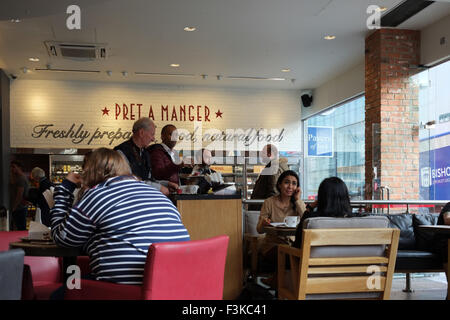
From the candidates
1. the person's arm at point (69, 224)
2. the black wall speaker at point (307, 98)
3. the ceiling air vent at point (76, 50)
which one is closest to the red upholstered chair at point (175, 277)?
the person's arm at point (69, 224)

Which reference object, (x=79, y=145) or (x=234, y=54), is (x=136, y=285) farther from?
(x=79, y=145)

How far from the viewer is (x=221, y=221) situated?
14.1ft

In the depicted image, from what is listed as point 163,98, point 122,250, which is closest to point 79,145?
point 163,98

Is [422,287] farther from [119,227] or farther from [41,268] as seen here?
[119,227]

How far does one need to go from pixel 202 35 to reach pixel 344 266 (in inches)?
213

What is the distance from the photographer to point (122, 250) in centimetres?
228

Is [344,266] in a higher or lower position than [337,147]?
lower

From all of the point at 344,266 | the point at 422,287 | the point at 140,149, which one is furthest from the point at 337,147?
the point at 344,266

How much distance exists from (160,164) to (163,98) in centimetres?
664

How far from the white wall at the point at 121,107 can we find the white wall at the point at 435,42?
4798 millimetres

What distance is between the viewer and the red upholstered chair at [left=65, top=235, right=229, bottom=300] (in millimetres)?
2045

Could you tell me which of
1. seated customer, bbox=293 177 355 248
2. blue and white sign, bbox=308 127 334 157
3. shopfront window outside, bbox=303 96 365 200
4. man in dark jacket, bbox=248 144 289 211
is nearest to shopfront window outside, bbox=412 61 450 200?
shopfront window outside, bbox=303 96 365 200

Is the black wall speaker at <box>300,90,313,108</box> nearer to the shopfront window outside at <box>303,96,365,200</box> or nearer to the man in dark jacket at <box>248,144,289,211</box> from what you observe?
the shopfront window outside at <box>303,96,365,200</box>

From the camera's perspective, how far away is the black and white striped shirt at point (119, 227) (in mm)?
2273
